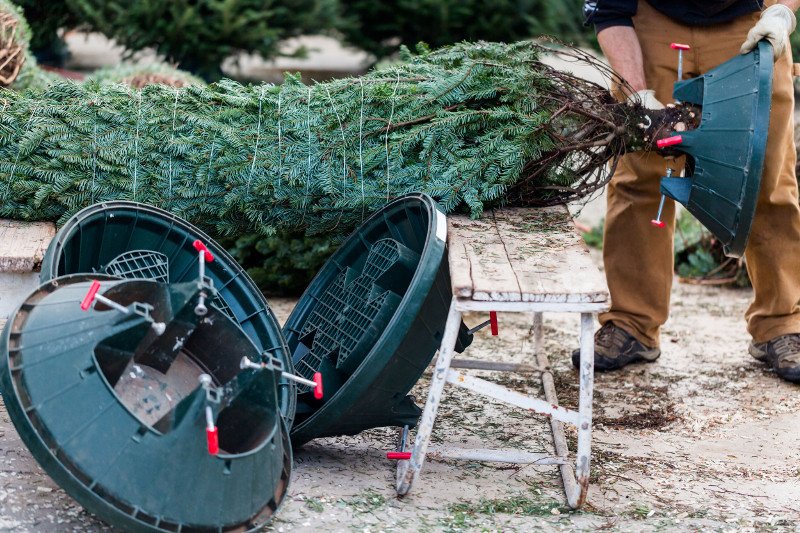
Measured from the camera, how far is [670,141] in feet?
11.3

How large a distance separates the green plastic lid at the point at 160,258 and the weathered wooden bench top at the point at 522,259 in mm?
648

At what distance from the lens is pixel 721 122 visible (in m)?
3.32

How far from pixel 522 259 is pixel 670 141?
0.76 m

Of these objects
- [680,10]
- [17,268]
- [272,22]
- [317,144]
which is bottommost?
[17,268]

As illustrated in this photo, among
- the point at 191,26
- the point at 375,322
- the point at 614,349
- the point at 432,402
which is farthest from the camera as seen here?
the point at 191,26

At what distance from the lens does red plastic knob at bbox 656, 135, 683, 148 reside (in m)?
3.44

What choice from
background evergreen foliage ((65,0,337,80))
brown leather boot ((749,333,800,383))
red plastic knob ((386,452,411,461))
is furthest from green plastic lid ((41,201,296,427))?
background evergreen foliage ((65,0,337,80))

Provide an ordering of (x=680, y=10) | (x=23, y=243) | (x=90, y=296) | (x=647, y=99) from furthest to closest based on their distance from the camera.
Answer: (x=680, y=10) → (x=647, y=99) → (x=23, y=243) → (x=90, y=296)

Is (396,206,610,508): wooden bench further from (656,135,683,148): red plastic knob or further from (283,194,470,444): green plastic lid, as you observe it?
(656,135,683,148): red plastic knob

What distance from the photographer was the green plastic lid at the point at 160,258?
308 cm

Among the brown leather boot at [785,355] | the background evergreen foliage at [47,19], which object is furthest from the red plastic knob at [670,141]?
the background evergreen foliage at [47,19]

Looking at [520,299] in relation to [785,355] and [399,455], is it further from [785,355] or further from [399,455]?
[785,355]

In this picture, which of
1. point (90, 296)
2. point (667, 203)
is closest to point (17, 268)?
point (90, 296)

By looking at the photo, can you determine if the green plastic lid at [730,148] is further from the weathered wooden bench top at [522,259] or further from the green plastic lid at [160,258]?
the green plastic lid at [160,258]
